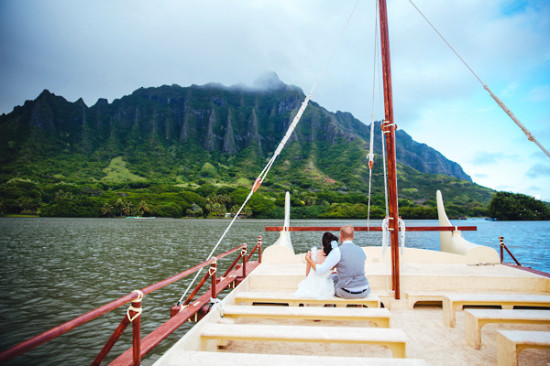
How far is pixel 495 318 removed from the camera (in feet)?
11.4

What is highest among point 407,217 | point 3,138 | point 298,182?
point 3,138

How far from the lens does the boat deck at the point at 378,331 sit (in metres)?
3.08

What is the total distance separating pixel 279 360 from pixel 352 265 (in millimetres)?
2433

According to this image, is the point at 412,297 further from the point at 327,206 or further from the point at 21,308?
the point at 327,206

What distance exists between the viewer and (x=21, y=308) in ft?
32.0

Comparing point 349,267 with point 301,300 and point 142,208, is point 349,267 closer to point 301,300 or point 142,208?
point 301,300

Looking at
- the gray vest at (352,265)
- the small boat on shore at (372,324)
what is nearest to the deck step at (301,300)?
the small boat on shore at (372,324)

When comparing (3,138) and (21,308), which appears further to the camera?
(3,138)

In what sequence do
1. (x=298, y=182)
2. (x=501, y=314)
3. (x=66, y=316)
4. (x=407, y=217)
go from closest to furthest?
1. (x=501, y=314)
2. (x=66, y=316)
3. (x=407, y=217)
4. (x=298, y=182)

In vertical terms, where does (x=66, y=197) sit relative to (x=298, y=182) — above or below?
below

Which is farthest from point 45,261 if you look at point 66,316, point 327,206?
point 327,206

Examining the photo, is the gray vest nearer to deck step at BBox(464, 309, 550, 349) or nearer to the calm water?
deck step at BBox(464, 309, 550, 349)

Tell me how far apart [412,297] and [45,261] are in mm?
23324

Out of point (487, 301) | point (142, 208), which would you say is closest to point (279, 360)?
point (487, 301)
